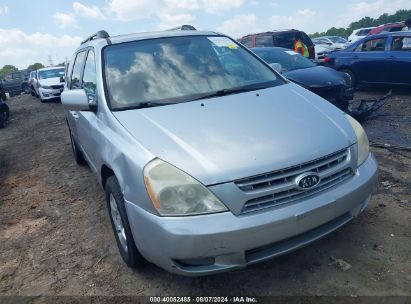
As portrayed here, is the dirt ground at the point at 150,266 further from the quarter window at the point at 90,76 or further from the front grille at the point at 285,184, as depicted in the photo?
the quarter window at the point at 90,76

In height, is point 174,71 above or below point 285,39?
above

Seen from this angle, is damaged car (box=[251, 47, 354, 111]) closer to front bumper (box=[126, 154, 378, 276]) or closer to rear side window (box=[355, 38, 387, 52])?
rear side window (box=[355, 38, 387, 52])

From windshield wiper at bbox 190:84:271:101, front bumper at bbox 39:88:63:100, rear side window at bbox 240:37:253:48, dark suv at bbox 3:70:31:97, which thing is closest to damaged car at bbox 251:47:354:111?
windshield wiper at bbox 190:84:271:101

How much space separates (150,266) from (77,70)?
291 centimetres

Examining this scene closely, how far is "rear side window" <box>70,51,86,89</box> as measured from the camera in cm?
445

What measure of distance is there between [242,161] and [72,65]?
3.91m

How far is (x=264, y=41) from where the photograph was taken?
11.8 meters

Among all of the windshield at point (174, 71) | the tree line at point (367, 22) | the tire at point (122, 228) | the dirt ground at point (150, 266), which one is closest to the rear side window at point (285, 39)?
the dirt ground at point (150, 266)

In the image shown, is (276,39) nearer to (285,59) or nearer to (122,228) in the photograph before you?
(285,59)

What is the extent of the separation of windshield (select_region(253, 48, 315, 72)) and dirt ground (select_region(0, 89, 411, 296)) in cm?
310

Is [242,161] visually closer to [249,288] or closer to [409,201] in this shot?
[249,288]

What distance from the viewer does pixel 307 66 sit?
7797 millimetres

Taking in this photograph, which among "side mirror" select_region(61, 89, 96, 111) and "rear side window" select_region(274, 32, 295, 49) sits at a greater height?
"side mirror" select_region(61, 89, 96, 111)

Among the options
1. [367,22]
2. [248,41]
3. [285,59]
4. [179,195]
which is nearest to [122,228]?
[179,195]
